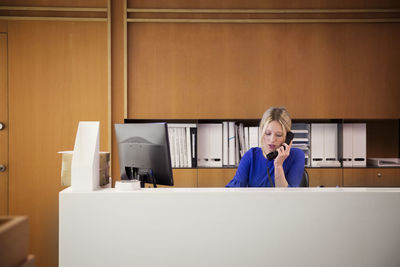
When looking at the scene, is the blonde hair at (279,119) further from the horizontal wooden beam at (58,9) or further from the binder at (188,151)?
the horizontal wooden beam at (58,9)

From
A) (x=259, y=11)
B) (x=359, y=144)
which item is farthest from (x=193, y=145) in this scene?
(x=359, y=144)

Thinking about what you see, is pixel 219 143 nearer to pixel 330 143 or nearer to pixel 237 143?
pixel 237 143

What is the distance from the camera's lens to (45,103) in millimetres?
2820

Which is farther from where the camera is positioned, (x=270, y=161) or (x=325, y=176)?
(x=325, y=176)

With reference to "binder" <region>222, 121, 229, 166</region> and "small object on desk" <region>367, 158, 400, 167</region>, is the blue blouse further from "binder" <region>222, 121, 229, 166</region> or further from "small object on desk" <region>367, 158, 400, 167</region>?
"small object on desk" <region>367, 158, 400, 167</region>

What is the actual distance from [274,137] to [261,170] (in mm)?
249

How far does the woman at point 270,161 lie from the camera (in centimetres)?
215

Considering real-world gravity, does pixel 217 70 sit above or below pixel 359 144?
above

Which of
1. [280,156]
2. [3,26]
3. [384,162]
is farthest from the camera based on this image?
[384,162]

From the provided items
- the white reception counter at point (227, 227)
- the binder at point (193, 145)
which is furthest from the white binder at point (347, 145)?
the white reception counter at point (227, 227)

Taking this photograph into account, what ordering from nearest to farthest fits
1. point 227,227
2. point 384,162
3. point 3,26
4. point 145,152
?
point 227,227, point 145,152, point 3,26, point 384,162

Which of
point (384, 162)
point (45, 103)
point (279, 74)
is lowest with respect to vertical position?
point (384, 162)

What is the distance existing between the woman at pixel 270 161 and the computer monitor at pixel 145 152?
55 centimetres

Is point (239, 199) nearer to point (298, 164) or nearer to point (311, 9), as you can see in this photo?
point (298, 164)
